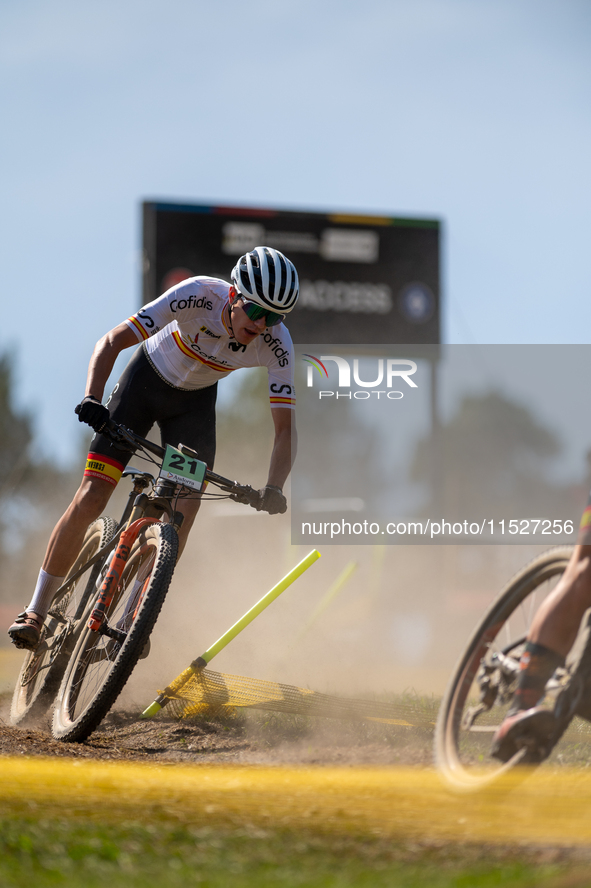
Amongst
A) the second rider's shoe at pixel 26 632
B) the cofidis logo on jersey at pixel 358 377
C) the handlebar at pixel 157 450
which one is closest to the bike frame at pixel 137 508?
the handlebar at pixel 157 450

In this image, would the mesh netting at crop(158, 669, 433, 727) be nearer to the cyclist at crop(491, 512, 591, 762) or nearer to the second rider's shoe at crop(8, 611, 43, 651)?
the second rider's shoe at crop(8, 611, 43, 651)

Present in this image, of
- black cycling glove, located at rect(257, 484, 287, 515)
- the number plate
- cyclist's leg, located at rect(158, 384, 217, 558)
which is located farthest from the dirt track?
the number plate

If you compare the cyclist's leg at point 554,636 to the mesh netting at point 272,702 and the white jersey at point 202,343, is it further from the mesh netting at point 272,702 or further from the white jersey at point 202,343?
the white jersey at point 202,343

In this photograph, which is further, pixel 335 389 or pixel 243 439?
pixel 243 439

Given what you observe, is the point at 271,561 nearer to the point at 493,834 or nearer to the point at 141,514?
the point at 141,514

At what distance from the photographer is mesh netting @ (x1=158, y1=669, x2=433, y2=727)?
4164mm

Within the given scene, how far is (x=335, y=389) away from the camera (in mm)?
8867

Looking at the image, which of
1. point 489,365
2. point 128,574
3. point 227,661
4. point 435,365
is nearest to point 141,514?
point 128,574

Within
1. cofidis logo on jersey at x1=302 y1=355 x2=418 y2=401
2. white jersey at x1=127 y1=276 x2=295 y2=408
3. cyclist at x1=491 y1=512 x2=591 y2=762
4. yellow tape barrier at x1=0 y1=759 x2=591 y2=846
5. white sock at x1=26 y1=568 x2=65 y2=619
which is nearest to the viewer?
yellow tape barrier at x1=0 y1=759 x2=591 y2=846

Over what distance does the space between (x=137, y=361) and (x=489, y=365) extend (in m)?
10.6

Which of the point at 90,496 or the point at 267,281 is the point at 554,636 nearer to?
the point at 267,281

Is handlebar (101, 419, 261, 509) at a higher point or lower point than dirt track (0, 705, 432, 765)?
higher

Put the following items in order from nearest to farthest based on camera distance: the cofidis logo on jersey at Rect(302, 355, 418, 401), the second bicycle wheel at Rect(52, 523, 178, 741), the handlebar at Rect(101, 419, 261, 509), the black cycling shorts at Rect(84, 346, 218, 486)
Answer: the second bicycle wheel at Rect(52, 523, 178, 741), the handlebar at Rect(101, 419, 261, 509), the black cycling shorts at Rect(84, 346, 218, 486), the cofidis logo on jersey at Rect(302, 355, 418, 401)

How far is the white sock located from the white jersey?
134cm
